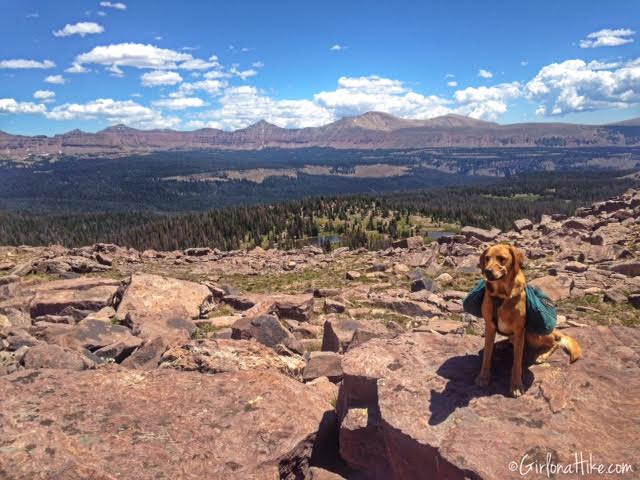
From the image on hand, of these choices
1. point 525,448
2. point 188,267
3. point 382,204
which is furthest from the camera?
point 382,204

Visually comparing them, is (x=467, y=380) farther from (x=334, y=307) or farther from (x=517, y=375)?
(x=334, y=307)

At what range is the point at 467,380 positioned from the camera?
27.1 feet

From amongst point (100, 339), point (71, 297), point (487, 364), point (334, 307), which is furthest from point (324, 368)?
point (71, 297)

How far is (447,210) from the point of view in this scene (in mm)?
199625

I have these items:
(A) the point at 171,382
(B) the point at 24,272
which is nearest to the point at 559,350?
(A) the point at 171,382

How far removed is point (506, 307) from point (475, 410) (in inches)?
73.3

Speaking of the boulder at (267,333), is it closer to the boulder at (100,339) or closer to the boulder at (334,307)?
the boulder at (100,339)

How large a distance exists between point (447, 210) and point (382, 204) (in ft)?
92.1

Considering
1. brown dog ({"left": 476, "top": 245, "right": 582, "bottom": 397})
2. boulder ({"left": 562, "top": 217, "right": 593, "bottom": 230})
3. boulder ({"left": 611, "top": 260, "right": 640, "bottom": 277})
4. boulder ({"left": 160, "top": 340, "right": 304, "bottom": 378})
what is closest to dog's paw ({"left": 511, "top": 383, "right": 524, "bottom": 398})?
brown dog ({"left": 476, "top": 245, "right": 582, "bottom": 397})

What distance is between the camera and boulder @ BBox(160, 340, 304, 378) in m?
9.89

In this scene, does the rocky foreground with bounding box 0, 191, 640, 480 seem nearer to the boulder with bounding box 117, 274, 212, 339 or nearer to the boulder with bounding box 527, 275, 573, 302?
the boulder with bounding box 117, 274, 212, 339

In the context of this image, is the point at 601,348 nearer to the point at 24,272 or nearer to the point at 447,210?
the point at 24,272

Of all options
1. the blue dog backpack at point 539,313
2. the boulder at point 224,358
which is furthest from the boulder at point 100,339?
the blue dog backpack at point 539,313

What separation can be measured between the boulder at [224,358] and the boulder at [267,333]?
10.2ft
